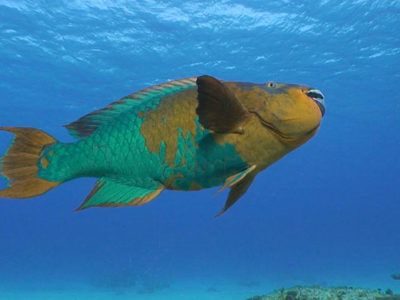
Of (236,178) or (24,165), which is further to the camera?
(24,165)

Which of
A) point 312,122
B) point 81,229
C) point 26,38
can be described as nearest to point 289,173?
point 26,38

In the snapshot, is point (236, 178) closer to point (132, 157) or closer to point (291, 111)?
point (291, 111)

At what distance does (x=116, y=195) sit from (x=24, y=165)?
1.38 feet

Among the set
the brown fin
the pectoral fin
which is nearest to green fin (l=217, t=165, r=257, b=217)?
the brown fin

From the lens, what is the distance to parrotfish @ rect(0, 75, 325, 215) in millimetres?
1719

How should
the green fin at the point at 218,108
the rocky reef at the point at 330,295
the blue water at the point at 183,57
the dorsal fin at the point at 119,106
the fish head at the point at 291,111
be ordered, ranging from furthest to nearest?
the blue water at the point at 183,57 < the rocky reef at the point at 330,295 < the dorsal fin at the point at 119,106 < the fish head at the point at 291,111 < the green fin at the point at 218,108

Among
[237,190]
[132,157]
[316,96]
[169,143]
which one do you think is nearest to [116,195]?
[132,157]

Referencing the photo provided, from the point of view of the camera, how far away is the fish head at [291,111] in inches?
67.2

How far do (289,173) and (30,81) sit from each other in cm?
7214

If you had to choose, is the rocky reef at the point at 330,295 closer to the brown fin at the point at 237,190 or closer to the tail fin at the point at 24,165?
the brown fin at the point at 237,190

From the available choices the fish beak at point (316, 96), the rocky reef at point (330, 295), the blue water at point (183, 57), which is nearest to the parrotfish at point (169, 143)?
the fish beak at point (316, 96)

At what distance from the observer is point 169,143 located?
71.4 inches

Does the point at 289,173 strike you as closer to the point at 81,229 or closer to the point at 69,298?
the point at 69,298

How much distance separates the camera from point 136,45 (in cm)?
2644
